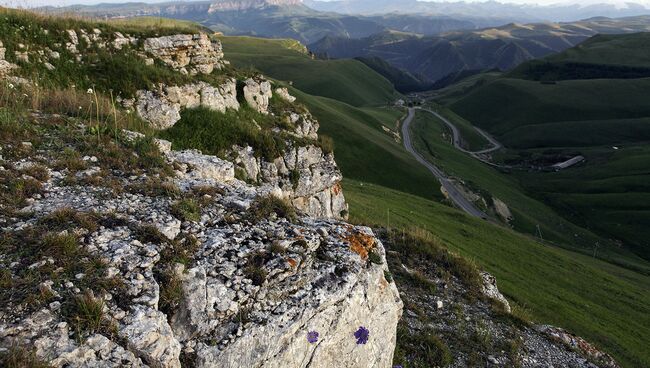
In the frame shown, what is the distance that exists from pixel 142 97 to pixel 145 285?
21071 mm

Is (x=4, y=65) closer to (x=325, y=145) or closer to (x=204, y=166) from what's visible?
(x=204, y=166)

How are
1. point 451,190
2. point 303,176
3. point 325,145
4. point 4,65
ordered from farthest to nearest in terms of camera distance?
point 451,190, point 325,145, point 303,176, point 4,65

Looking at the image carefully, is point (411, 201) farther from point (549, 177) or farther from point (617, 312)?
point (549, 177)

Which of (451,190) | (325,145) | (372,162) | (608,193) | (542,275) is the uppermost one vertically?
(325,145)

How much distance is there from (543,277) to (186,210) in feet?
155

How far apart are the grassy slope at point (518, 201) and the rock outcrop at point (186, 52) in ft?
267

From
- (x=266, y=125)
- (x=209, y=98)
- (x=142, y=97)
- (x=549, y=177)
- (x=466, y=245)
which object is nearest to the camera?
(x=142, y=97)

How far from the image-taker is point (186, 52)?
32.6m

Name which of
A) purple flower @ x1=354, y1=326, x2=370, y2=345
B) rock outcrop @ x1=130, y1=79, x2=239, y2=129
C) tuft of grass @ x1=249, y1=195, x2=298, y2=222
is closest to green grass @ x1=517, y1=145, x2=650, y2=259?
rock outcrop @ x1=130, y1=79, x2=239, y2=129

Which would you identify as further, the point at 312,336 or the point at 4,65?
the point at 4,65

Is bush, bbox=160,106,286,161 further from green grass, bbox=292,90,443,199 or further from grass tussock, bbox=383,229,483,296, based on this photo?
green grass, bbox=292,90,443,199

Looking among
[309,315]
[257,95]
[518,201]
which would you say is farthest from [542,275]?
[518,201]

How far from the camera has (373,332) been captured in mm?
12062

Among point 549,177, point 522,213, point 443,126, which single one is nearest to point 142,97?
point 522,213
